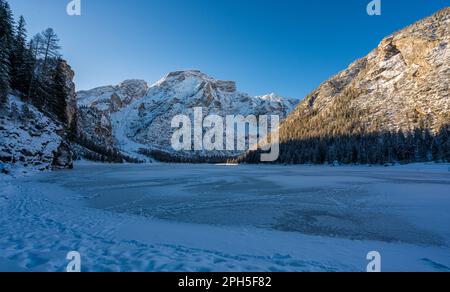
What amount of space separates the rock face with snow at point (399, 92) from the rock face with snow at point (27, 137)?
4679 inches

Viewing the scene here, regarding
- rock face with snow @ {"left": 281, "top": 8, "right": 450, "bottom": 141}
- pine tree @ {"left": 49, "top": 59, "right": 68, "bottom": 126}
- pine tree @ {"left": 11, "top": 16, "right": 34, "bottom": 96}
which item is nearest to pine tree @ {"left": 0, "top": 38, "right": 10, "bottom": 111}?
pine tree @ {"left": 11, "top": 16, "right": 34, "bottom": 96}

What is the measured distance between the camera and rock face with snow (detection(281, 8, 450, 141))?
349 ft

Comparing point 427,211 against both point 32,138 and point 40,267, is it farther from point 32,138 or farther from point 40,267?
point 32,138

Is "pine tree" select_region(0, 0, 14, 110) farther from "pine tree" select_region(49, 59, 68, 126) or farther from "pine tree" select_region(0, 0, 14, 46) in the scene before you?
"pine tree" select_region(49, 59, 68, 126)

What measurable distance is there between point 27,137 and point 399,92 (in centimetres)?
15890

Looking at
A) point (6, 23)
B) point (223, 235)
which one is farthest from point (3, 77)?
point (223, 235)

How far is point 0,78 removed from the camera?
34469mm

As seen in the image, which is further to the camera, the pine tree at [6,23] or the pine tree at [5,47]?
the pine tree at [6,23]

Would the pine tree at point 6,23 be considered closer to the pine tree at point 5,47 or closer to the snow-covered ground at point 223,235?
the pine tree at point 5,47

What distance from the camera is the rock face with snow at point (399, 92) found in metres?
106

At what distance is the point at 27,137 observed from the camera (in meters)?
36.6

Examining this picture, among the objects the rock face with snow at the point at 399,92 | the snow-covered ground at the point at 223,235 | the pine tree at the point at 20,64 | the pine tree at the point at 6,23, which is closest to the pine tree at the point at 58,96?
the pine tree at the point at 20,64

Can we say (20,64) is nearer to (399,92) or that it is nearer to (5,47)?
(5,47)
